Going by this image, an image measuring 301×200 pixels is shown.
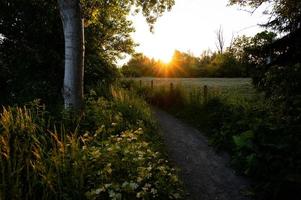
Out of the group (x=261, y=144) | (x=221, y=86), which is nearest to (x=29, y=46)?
(x=261, y=144)

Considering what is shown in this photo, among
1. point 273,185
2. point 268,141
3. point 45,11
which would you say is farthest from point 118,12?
point 273,185

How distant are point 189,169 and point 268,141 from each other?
1.87 metres

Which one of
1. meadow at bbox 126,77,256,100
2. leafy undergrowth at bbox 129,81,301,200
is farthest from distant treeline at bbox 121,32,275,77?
leafy undergrowth at bbox 129,81,301,200

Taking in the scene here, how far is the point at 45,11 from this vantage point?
45.8 ft

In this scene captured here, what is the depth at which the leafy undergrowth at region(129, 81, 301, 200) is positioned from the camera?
18.2 ft

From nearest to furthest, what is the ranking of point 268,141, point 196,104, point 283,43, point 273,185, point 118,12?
point 273,185 → point 268,141 → point 118,12 → point 283,43 → point 196,104

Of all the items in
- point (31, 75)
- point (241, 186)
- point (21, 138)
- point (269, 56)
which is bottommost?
point (241, 186)

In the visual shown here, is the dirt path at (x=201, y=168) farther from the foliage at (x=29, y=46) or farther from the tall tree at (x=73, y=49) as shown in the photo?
the foliage at (x=29, y=46)

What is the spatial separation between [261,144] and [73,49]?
4.96 meters

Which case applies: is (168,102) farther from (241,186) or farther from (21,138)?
(21,138)

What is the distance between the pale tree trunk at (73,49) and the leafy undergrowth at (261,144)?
4.14m

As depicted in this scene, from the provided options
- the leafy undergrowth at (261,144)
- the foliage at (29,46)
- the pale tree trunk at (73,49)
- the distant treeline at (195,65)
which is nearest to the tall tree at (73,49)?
the pale tree trunk at (73,49)

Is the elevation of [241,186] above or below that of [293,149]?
below

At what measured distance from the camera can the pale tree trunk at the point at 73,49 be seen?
7.61m
